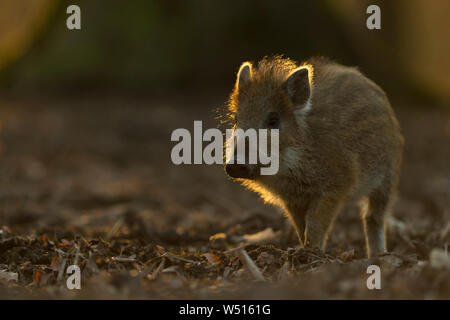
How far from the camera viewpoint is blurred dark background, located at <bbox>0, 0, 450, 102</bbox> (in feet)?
63.4

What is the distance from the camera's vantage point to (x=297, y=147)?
6.13 m

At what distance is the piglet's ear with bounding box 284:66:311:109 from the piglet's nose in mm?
1043

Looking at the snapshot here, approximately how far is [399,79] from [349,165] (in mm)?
13536

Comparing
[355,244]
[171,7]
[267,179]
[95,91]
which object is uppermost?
[171,7]

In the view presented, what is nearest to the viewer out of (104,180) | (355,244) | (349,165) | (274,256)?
(274,256)

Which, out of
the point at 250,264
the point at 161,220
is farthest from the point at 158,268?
the point at 161,220

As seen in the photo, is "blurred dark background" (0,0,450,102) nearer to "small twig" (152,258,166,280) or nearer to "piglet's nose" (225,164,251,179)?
"piglet's nose" (225,164,251,179)

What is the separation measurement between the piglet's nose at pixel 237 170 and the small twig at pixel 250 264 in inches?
28.7

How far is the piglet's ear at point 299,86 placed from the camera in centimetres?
618

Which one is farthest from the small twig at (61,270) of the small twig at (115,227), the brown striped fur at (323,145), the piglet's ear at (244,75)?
the piglet's ear at (244,75)

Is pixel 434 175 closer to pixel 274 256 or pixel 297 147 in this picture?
pixel 297 147

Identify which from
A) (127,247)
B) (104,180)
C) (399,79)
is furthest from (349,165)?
(399,79)

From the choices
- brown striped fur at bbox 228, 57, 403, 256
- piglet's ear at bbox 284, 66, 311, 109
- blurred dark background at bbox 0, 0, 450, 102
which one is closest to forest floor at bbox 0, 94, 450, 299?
brown striped fur at bbox 228, 57, 403, 256

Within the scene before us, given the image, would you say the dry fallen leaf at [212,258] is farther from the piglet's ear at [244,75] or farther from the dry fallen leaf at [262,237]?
the piglet's ear at [244,75]
